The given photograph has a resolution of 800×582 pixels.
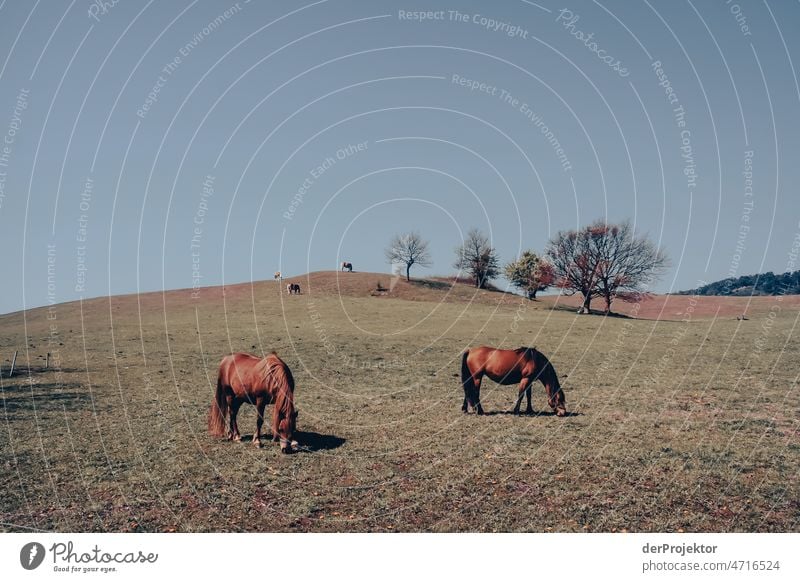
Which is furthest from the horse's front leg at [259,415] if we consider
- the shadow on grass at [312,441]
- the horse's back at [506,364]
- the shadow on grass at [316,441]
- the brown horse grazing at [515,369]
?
the horse's back at [506,364]

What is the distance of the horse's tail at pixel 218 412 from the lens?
58.5ft

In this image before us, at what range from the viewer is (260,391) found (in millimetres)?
16547

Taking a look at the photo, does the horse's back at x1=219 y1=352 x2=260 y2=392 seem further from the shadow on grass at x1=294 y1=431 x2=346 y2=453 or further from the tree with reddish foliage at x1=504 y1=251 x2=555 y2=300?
the tree with reddish foliage at x1=504 y1=251 x2=555 y2=300

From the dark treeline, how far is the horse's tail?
104 metres

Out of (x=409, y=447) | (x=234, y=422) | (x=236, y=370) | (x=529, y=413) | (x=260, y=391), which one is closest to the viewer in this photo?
(x=260, y=391)

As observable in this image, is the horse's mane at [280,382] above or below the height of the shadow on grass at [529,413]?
above

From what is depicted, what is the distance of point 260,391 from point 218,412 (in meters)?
2.39

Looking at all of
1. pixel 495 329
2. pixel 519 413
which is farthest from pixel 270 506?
pixel 495 329

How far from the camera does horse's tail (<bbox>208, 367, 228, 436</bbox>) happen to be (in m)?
17.8

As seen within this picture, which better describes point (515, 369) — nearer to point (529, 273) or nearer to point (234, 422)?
point (234, 422)

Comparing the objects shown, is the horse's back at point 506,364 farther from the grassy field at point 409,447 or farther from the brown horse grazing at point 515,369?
the grassy field at point 409,447

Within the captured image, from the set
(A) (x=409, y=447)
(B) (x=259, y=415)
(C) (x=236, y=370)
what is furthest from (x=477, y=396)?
(C) (x=236, y=370)

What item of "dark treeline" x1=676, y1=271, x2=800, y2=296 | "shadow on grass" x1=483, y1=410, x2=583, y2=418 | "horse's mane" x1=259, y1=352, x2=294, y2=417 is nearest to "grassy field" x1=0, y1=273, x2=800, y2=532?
"shadow on grass" x1=483, y1=410, x2=583, y2=418

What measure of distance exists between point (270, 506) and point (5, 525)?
503 centimetres
